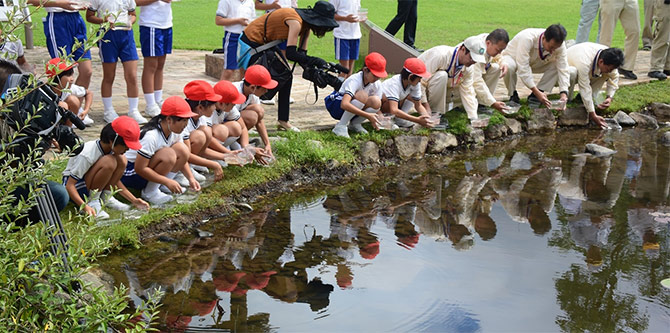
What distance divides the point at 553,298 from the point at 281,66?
3.25 metres

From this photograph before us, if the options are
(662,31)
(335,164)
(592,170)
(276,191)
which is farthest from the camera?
(662,31)

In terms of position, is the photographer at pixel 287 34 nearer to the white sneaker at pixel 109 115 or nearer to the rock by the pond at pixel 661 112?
the white sneaker at pixel 109 115

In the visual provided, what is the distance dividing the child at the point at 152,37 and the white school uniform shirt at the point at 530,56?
369cm

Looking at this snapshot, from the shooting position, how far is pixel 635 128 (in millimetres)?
8750

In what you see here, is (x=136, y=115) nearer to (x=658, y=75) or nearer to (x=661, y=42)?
(x=658, y=75)

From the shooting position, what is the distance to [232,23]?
7383mm

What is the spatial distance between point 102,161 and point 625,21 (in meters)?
8.07

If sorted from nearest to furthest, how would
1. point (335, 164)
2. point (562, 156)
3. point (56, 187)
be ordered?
point (56, 187)
point (335, 164)
point (562, 156)

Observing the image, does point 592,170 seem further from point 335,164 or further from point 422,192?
point 335,164

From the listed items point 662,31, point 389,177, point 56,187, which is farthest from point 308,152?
point 662,31

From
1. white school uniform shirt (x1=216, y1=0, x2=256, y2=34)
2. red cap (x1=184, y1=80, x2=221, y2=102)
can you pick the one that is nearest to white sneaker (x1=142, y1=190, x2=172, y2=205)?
red cap (x1=184, y1=80, x2=221, y2=102)

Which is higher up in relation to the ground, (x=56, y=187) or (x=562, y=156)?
(x=56, y=187)

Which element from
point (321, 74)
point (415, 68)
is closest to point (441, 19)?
point (415, 68)

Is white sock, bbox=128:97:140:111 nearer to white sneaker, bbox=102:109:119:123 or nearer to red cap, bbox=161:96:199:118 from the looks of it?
white sneaker, bbox=102:109:119:123
